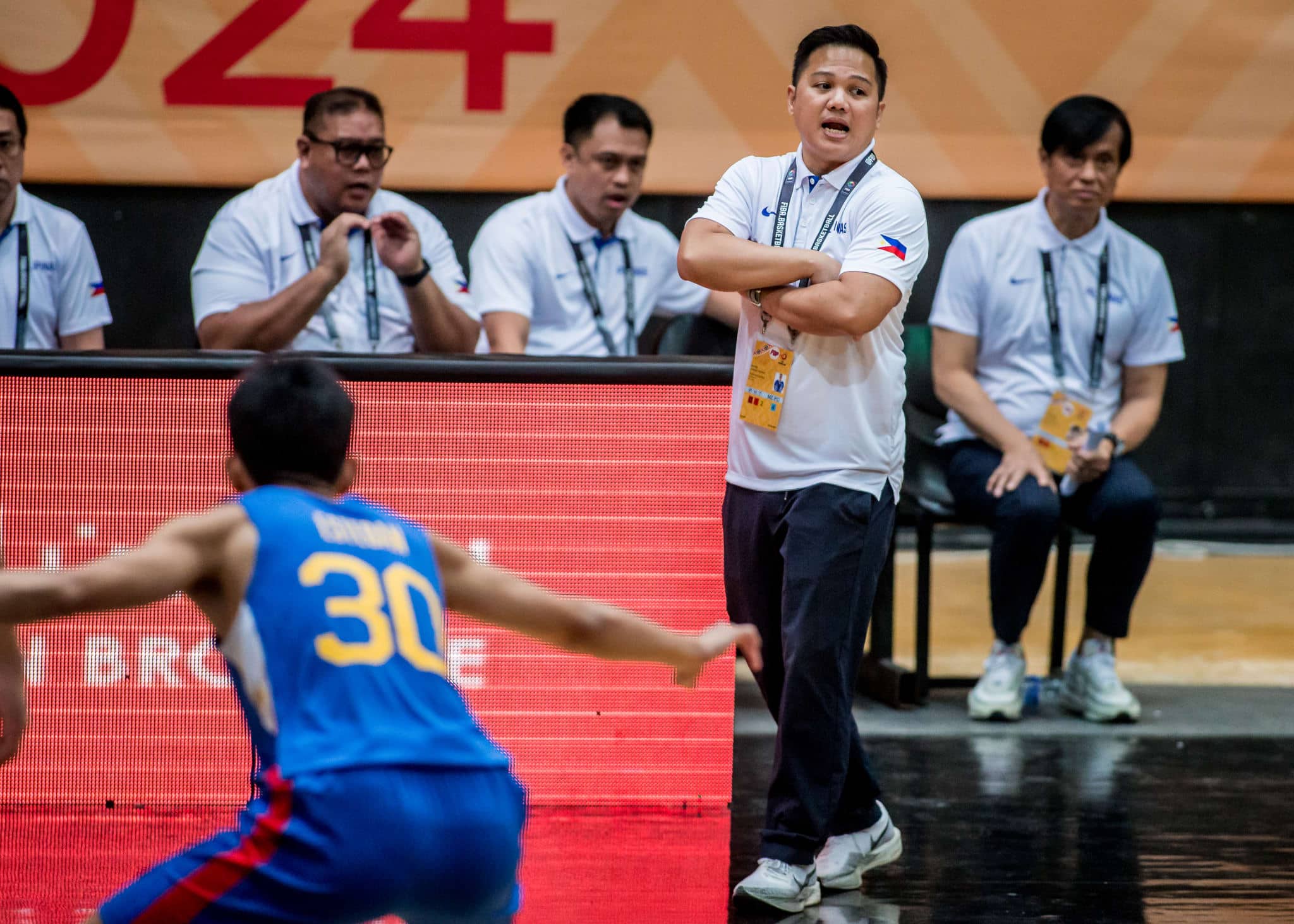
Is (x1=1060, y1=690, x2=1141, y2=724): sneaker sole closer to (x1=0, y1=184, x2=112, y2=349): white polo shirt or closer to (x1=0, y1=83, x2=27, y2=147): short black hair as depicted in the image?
(x1=0, y1=184, x2=112, y2=349): white polo shirt

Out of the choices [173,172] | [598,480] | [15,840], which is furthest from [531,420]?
[173,172]

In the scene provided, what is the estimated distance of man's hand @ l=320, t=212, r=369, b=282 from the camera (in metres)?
4.64

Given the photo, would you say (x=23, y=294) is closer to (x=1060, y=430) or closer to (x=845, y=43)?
(x=845, y=43)

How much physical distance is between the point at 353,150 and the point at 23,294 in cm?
117

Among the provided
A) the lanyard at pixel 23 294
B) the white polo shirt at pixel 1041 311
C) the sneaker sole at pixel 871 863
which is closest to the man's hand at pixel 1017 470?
the white polo shirt at pixel 1041 311

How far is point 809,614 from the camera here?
10.7 feet

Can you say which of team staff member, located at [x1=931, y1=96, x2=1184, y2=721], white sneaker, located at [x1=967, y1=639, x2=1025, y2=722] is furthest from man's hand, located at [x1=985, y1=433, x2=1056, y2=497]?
white sneaker, located at [x1=967, y1=639, x2=1025, y2=722]

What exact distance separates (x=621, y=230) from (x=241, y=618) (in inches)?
142

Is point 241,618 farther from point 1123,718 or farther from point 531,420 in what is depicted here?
point 1123,718

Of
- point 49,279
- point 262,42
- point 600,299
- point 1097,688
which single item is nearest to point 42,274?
point 49,279

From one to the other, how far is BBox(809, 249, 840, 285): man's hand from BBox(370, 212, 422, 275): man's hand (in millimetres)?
1829

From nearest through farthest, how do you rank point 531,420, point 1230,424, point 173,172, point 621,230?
point 531,420 → point 621,230 → point 173,172 → point 1230,424

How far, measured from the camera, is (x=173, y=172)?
686cm

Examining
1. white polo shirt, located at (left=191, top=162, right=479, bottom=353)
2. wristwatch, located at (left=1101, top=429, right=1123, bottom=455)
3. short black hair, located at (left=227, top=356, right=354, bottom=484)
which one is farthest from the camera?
wristwatch, located at (left=1101, top=429, right=1123, bottom=455)
